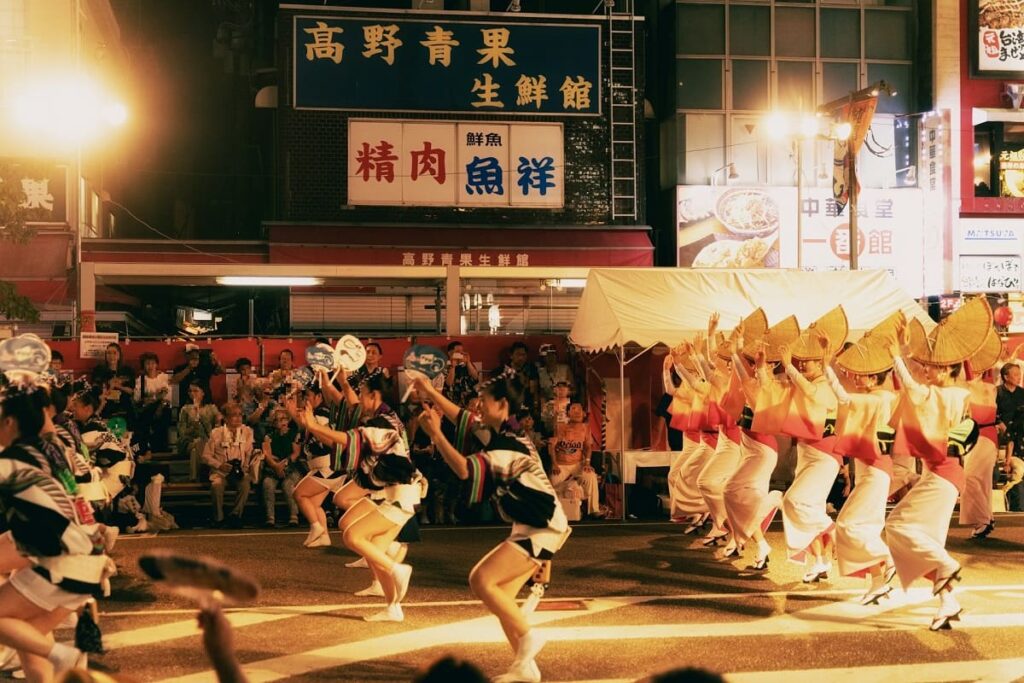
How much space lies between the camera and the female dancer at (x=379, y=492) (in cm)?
943

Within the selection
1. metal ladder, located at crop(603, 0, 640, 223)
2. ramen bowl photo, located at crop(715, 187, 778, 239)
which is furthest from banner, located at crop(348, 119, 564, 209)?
ramen bowl photo, located at crop(715, 187, 778, 239)

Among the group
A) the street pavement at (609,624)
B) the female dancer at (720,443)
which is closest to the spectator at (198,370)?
the street pavement at (609,624)

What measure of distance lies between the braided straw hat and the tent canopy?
5.09 m

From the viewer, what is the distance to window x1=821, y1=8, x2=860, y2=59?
2683cm

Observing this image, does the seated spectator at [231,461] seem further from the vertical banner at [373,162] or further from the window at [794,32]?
the window at [794,32]

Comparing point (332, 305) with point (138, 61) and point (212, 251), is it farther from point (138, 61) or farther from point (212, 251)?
point (138, 61)

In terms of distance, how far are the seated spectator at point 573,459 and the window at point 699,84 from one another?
12.2 meters

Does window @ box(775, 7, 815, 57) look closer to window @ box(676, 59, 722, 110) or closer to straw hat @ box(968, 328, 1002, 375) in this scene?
window @ box(676, 59, 722, 110)

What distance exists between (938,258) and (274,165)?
14.7m

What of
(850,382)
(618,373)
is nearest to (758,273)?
Result: (618,373)

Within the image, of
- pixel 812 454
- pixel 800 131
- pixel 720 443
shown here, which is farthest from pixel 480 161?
pixel 812 454

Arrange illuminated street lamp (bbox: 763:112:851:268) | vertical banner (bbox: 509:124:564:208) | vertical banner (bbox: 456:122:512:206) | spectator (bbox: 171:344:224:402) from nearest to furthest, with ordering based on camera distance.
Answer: spectator (bbox: 171:344:224:402) < illuminated street lamp (bbox: 763:112:851:268) < vertical banner (bbox: 456:122:512:206) < vertical banner (bbox: 509:124:564:208)

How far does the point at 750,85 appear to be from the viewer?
26.4m

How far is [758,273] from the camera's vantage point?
56.1 feet
